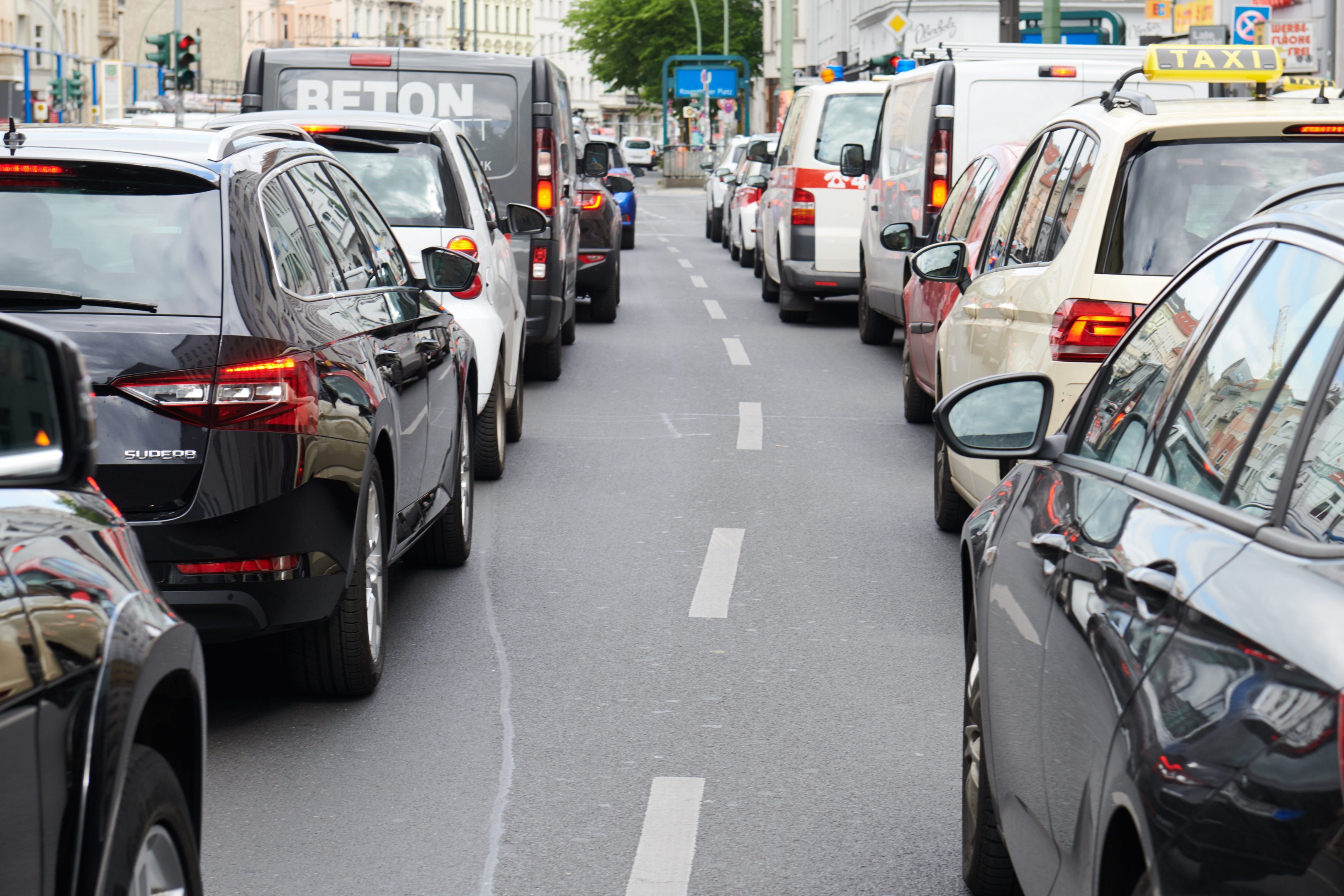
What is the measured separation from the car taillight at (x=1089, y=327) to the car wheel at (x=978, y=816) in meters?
2.21

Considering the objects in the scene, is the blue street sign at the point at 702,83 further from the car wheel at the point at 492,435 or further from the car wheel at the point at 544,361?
the car wheel at the point at 492,435

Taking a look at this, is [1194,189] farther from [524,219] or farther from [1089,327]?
[524,219]

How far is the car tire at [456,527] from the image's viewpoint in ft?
25.0

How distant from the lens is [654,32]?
292ft

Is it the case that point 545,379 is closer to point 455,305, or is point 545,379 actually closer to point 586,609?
point 455,305

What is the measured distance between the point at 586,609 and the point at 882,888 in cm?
290

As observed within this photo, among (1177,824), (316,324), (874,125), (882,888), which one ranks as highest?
(874,125)

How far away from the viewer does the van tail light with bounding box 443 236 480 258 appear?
Result: 31.3 feet

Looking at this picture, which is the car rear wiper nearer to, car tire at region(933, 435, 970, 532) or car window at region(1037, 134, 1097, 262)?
car window at region(1037, 134, 1097, 262)

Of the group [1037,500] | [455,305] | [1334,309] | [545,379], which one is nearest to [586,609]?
[455,305]

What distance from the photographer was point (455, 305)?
9383 millimetres

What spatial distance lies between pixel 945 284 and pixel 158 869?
7559 mm

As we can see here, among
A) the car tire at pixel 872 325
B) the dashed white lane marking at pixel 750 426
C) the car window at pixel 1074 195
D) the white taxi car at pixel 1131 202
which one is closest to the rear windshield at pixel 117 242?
the white taxi car at pixel 1131 202

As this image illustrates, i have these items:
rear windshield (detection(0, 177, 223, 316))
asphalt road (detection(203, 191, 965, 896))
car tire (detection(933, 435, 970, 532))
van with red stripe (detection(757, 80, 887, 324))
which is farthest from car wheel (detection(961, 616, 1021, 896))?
van with red stripe (detection(757, 80, 887, 324))
